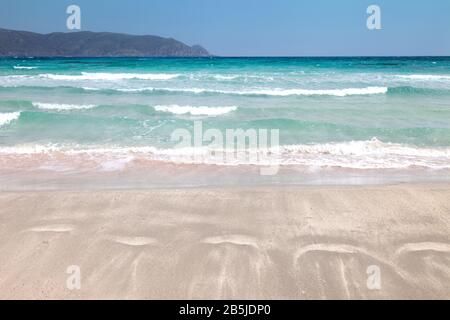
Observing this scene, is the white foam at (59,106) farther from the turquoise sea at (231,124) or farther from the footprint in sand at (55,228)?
the footprint in sand at (55,228)

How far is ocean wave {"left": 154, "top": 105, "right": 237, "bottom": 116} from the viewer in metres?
13.0

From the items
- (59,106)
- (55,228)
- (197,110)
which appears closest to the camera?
(55,228)

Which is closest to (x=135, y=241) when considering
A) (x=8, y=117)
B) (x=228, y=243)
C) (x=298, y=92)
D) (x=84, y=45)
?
(x=228, y=243)

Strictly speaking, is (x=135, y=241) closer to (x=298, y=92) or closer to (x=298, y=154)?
(x=298, y=154)

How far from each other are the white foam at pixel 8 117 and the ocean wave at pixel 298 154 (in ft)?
10.7

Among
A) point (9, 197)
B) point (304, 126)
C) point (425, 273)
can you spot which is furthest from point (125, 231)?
point (304, 126)

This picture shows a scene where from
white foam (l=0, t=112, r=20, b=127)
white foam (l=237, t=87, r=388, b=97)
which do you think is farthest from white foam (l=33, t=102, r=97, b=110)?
white foam (l=237, t=87, r=388, b=97)

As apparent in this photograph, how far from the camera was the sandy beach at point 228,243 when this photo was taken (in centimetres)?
316

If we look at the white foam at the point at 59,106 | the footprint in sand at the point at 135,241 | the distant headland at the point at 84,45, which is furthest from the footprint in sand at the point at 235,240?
the distant headland at the point at 84,45

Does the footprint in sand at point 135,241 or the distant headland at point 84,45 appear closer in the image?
the footprint in sand at point 135,241

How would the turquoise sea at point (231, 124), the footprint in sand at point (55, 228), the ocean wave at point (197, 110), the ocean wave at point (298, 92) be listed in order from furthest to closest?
the ocean wave at point (298, 92)
the ocean wave at point (197, 110)
the turquoise sea at point (231, 124)
the footprint in sand at point (55, 228)

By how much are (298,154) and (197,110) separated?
20.4 feet

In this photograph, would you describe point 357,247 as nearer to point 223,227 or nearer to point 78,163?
point 223,227

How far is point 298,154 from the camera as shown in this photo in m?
7.88
